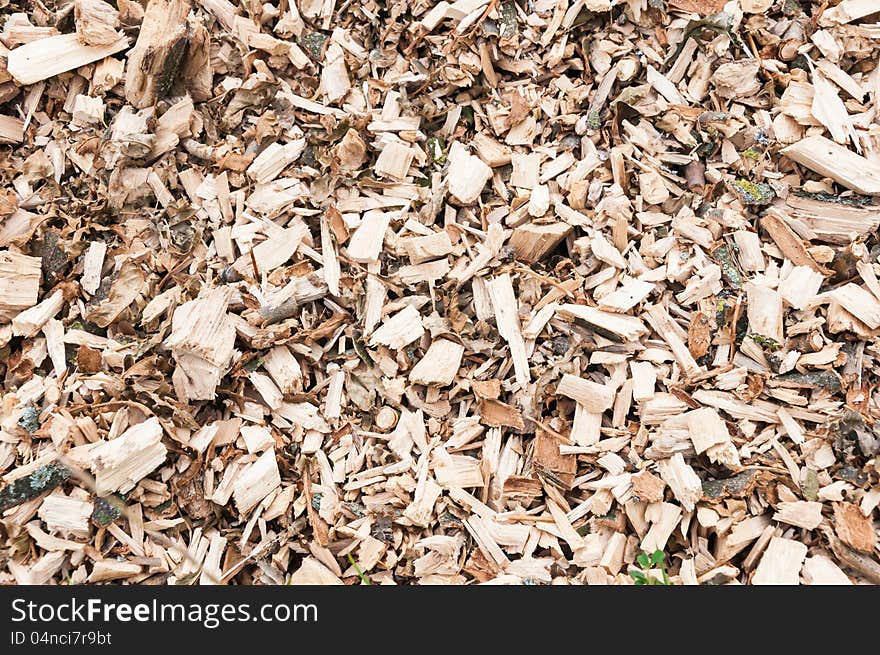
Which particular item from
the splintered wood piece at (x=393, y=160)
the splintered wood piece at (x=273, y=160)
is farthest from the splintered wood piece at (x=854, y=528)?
the splintered wood piece at (x=273, y=160)

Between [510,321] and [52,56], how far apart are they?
1679 millimetres

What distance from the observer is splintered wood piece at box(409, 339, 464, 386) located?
2.28m

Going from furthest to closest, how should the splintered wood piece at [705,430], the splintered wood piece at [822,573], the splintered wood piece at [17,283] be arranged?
1. the splintered wood piece at [17,283]
2. the splintered wood piece at [705,430]
3. the splintered wood piece at [822,573]

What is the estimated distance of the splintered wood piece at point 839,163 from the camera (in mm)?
2398

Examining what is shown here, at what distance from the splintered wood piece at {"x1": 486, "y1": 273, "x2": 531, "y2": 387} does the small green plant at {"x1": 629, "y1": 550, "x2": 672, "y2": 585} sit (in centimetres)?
56

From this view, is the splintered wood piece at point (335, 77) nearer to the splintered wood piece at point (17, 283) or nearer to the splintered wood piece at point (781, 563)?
the splintered wood piece at point (17, 283)

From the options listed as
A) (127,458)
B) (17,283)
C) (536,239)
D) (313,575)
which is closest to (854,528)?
(536,239)

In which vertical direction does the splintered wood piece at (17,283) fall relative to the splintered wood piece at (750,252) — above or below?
below

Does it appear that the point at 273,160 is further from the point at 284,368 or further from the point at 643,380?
the point at 643,380

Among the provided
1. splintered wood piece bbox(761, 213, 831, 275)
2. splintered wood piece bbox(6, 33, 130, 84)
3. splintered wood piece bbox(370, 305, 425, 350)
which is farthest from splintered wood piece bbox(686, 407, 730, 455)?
splintered wood piece bbox(6, 33, 130, 84)

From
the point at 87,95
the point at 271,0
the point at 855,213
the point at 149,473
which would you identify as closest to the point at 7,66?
the point at 87,95

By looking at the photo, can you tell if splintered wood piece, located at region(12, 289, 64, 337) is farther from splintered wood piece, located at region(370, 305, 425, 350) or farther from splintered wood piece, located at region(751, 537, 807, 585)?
splintered wood piece, located at region(751, 537, 807, 585)

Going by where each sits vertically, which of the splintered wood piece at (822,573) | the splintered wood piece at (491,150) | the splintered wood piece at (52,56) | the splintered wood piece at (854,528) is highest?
the splintered wood piece at (52,56)

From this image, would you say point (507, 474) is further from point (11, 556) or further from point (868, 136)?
point (868, 136)
